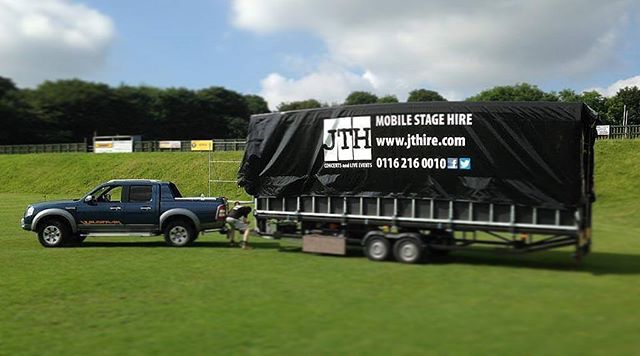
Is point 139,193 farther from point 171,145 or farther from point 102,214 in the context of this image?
point 171,145

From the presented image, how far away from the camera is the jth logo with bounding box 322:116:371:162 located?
13562 millimetres

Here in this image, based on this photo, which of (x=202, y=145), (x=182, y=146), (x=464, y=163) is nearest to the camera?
(x=464, y=163)

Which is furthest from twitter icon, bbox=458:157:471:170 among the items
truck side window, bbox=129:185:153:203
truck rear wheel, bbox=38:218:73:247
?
truck rear wheel, bbox=38:218:73:247

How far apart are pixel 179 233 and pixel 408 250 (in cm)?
718

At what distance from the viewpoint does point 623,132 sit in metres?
42.1

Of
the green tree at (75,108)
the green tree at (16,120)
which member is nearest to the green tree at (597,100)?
the green tree at (75,108)

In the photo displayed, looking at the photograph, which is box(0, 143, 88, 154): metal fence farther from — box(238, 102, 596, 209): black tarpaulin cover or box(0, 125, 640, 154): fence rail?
box(238, 102, 596, 209): black tarpaulin cover

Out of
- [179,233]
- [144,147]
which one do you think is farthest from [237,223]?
[144,147]

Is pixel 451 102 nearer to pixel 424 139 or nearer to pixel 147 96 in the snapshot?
pixel 424 139

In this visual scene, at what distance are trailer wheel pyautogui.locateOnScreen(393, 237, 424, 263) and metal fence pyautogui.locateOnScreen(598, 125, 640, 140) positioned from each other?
3371 cm

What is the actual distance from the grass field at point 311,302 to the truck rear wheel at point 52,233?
0.91 m

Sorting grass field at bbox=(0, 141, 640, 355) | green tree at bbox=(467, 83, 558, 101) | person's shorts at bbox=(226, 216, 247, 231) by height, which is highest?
green tree at bbox=(467, 83, 558, 101)

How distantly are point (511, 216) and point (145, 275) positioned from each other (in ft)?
24.1

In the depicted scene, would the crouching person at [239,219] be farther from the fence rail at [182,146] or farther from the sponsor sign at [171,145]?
the sponsor sign at [171,145]
